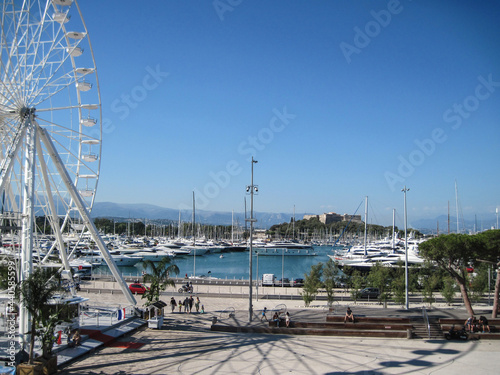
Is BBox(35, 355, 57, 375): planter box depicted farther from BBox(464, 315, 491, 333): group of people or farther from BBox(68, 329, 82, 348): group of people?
BBox(464, 315, 491, 333): group of people

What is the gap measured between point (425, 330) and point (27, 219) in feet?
65.4

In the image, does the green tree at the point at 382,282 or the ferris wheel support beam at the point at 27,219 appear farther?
the green tree at the point at 382,282

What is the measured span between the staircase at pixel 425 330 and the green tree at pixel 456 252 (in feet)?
11.9

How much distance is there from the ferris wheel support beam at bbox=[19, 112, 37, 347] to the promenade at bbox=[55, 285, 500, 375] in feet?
9.75

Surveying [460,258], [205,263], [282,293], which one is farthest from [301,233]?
[460,258]

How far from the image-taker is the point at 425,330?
2264 centimetres

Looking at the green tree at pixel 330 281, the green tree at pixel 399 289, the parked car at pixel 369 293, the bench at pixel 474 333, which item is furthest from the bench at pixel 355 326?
the parked car at pixel 369 293

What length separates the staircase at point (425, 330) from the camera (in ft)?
72.5

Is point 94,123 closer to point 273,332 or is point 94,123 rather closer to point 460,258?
point 273,332

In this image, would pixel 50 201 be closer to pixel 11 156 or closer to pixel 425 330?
pixel 11 156

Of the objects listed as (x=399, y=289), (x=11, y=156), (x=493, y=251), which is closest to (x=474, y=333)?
(x=493, y=251)

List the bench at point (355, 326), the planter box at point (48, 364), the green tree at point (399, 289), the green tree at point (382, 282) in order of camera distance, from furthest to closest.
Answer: the green tree at point (382, 282), the green tree at point (399, 289), the bench at point (355, 326), the planter box at point (48, 364)

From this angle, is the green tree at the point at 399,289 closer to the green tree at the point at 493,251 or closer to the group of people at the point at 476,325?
the green tree at the point at 493,251

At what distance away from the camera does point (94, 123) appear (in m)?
27.5
